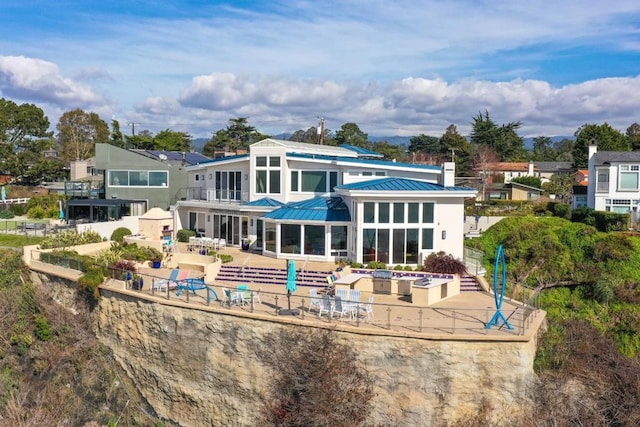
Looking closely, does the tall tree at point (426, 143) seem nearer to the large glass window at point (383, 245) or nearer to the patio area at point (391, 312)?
the large glass window at point (383, 245)

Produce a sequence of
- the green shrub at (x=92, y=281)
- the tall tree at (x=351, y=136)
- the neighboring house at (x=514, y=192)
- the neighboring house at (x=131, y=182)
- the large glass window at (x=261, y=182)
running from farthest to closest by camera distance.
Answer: the tall tree at (x=351, y=136) → the neighboring house at (x=514, y=192) → the neighboring house at (x=131, y=182) → the large glass window at (x=261, y=182) → the green shrub at (x=92, y=281)

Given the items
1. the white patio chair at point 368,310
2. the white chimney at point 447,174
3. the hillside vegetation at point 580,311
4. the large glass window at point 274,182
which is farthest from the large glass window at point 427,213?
the large glass window at point 274,182

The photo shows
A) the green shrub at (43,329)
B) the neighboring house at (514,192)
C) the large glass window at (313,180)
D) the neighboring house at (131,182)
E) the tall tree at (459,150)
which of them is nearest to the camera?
the green shrub at (43,329)

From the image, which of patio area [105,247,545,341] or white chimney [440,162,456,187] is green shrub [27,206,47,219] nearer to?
patio area [105,247,545,341]

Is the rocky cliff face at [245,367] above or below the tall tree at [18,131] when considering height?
below

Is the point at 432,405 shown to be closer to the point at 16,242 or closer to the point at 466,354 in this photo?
the point at 466,354

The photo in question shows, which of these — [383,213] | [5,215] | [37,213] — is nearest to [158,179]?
[37,213]

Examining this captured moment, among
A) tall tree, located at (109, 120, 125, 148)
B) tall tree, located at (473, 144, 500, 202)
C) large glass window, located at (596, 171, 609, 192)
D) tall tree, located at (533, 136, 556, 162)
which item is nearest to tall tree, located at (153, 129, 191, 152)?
tall tree, located at (109, 120, 125, 148)

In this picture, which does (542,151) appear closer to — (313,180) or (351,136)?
(351,136)
